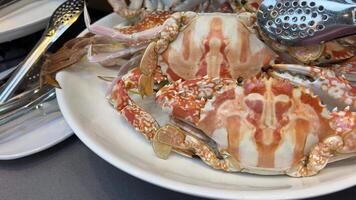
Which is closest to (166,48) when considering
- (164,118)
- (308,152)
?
(164,118)

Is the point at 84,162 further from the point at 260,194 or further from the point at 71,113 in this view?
the point at 260,194

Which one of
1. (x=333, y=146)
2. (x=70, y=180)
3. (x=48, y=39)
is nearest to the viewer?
(x=333, y=146)

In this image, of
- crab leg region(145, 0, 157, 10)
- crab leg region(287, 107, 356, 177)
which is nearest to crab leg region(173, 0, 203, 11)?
crab leg region(145, 0, 157, 10)

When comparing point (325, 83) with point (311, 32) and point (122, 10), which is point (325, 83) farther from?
point (122, 10)

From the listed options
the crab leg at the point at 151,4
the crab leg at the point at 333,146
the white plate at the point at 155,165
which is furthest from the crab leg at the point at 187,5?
the crab leg at the point at 333,146

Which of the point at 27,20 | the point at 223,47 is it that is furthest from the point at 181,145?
the point at 27,20
